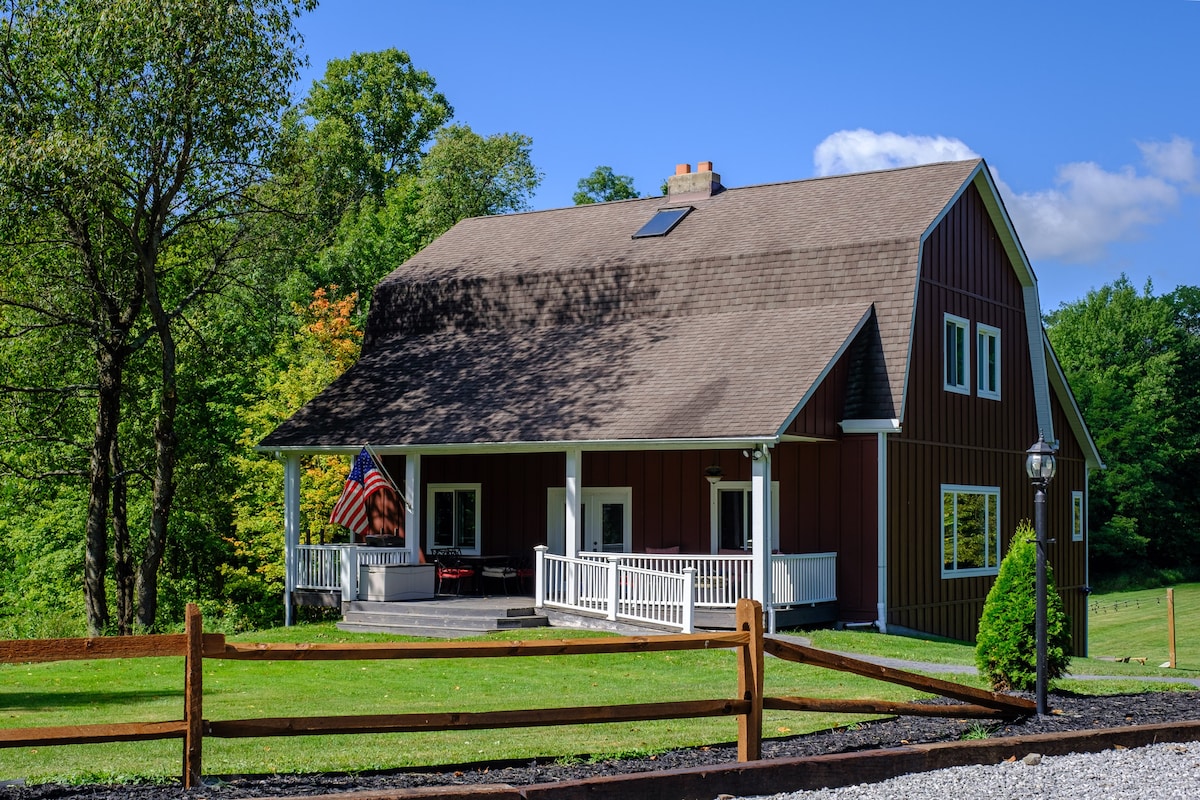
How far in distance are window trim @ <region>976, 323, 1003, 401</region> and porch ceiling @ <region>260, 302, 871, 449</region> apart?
3.58 metres

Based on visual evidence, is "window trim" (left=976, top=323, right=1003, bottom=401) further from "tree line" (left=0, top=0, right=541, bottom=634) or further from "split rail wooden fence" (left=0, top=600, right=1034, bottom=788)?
"split rail wooden fence" (left=0, top=600, right=1034, bottom=788)

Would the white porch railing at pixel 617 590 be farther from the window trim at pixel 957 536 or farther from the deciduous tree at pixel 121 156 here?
the deciduous tree at pixel 121 156

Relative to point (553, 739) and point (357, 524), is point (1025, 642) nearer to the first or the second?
point (553, 739)

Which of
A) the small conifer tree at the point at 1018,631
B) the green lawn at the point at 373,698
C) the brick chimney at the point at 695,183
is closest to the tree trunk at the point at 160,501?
the green lawn at the point at 373,698

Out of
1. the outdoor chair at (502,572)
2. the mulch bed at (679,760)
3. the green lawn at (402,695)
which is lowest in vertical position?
the green lawn at (402,695)

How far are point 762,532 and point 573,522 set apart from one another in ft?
10.6

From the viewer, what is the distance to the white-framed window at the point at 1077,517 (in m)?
27.7

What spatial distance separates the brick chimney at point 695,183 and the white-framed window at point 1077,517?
9916 millimetres

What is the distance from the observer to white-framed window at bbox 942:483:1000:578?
901 inches

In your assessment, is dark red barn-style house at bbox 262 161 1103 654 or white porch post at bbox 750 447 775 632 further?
dark red barn-style house at bbox 262 161 1103 654

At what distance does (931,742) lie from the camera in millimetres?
9367

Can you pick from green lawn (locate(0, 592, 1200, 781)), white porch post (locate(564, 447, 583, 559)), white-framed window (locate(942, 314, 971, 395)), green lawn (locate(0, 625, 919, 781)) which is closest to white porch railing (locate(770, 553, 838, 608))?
Result: green lawn (locate(0, 592, 1200, 781))

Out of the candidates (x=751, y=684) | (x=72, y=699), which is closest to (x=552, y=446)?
(x=72, y=699)

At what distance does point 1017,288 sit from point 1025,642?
1520 cm
